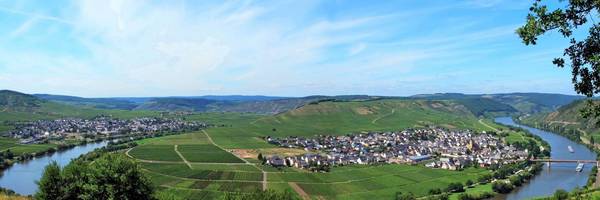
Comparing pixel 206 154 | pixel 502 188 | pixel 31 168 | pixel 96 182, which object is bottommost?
pixel 31 168

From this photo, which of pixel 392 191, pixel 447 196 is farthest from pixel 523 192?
pixel 392 191

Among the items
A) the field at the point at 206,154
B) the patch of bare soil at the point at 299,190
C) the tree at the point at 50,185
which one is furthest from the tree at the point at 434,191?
the tree at the point at 50,185

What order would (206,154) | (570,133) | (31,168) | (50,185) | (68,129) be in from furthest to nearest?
(68,129)
(570,133)
(206,154)
(31,168)
(50,185)

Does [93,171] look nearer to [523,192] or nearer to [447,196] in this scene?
[447,196]

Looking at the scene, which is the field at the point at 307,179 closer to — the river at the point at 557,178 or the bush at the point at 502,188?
the bush at the point at 502,188

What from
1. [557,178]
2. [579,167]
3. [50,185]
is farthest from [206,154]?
[50,185]

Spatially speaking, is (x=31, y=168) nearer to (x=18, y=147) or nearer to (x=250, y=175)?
(x=18, y=147)

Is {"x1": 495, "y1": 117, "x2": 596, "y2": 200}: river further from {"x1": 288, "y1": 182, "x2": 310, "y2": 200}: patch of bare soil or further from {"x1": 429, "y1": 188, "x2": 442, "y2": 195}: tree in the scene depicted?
{"x1": 288, "y1": 182, "x2": 310, "y2": 200}: patch of bare soil
